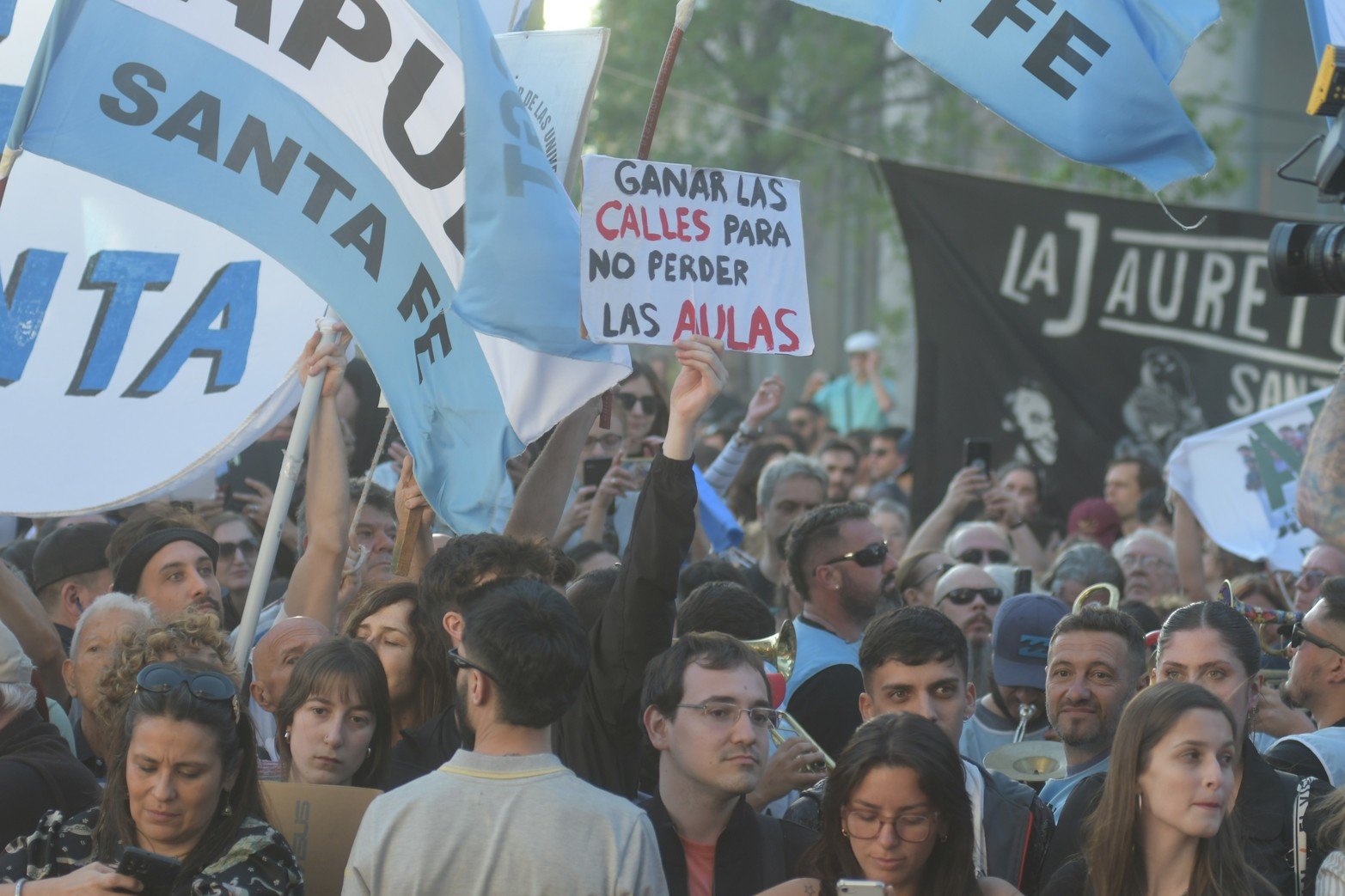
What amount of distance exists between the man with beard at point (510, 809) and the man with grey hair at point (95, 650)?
1539 mm

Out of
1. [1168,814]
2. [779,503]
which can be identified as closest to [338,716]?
[1168,814]

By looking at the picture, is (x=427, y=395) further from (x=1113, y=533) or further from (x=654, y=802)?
(x=1113, y=533)

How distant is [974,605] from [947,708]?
7.90 feet

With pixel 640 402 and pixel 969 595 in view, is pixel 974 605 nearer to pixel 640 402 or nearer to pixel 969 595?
pixel 969 595

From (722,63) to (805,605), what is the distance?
18701 millimetres

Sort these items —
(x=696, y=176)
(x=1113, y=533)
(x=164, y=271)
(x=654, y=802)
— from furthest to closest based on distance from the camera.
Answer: (x=1113, y=533) → (x=164, y=271) → (x=696, y=176) → (x=654, y=802)

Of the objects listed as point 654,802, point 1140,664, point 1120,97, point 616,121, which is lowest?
point 654,802

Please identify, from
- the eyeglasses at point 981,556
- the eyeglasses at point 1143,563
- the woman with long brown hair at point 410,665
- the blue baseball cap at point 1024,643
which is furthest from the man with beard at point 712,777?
the eyeglasses at point 1143,563


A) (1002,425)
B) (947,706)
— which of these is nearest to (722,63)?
(1002,425)

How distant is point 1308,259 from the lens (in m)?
4.93

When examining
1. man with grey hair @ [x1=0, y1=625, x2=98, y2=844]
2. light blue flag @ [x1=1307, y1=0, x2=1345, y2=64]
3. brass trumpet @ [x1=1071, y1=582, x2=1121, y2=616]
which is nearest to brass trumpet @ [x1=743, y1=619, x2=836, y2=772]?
brass trumpet @ [x1=1071, y1=582, x2=1121, y2=616]

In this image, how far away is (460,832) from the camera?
3.52 m

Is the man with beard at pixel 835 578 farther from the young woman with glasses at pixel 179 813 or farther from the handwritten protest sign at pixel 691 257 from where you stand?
the young woman with glasses at pixel 179 813

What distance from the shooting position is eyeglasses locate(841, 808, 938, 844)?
389 cm
